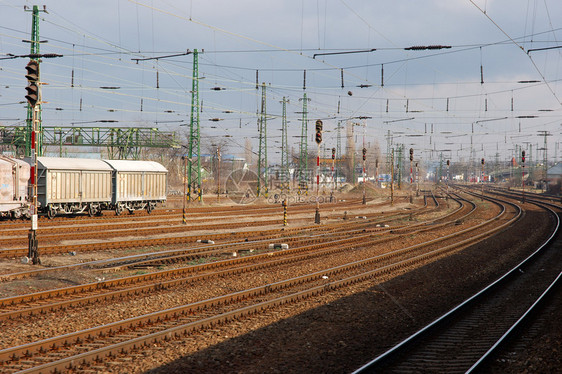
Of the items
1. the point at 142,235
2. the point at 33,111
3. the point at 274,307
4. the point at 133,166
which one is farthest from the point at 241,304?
the point at 133,166

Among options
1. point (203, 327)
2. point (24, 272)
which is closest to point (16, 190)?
point (24, 272)

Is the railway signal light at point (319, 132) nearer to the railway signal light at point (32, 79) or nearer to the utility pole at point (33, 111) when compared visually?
the utility pole at point (33, 111)

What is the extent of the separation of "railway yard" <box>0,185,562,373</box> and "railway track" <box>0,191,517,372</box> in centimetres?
3

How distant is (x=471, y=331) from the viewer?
35.0 feet

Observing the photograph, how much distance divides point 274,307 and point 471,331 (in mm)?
4274

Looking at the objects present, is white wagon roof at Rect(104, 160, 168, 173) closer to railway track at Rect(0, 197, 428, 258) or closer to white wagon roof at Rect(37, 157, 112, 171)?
white wagon roof at Rect(37, 157, 112, 171)

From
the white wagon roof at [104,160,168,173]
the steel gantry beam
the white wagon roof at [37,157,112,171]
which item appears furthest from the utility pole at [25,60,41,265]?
the steel gantry beam

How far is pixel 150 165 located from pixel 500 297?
31.2 metres

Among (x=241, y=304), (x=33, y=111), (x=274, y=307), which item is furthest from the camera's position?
(x=33, y=111)

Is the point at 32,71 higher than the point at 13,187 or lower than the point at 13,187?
higher

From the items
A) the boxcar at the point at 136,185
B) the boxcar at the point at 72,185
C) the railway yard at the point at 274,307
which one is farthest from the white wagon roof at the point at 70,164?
the railway yard at the point at 274,307

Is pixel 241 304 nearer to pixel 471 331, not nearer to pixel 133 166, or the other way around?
pixel 471 331

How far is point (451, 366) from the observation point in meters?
8.54

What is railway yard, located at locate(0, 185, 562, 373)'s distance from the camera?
8680mm
